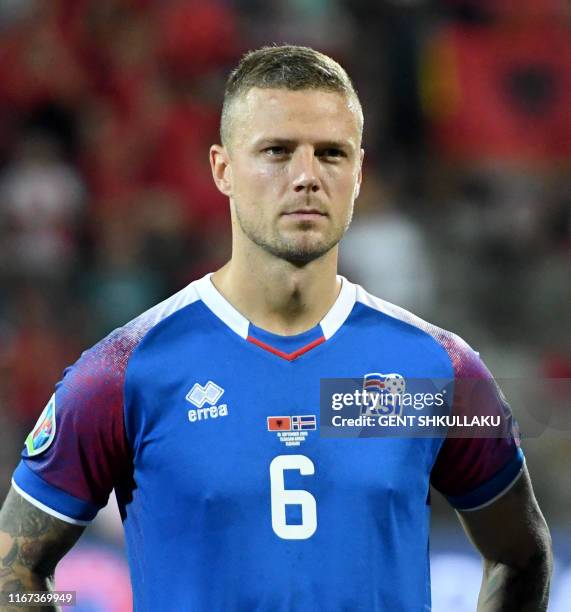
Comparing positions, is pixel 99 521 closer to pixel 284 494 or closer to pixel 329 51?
Result: pixel 284 494

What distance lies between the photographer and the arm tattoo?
11.1ft

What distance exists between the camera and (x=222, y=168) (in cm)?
361

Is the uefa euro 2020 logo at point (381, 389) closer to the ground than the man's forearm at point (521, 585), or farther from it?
farther from it

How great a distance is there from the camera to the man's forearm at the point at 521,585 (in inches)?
146

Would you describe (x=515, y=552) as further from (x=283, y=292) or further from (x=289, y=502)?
(x=283, y=292)

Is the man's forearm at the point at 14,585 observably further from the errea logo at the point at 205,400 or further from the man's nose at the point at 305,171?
the man's nose at the point at 305,171

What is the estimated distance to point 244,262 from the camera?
3.49m

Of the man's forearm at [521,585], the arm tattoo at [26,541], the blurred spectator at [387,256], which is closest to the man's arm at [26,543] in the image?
the arm tattoo at [26,541]

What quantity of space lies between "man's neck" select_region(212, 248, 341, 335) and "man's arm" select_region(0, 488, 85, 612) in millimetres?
746

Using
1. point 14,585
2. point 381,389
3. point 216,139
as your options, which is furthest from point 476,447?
point 216,139

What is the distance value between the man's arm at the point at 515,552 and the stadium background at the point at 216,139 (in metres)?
3.15

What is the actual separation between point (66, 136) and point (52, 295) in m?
1.26

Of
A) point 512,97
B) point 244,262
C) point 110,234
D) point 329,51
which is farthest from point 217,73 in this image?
point 244,262

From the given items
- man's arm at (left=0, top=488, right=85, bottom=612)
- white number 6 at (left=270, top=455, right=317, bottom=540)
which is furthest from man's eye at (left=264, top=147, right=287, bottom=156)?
man's arm at (left=0, top=488, right=85, bottom=612)
